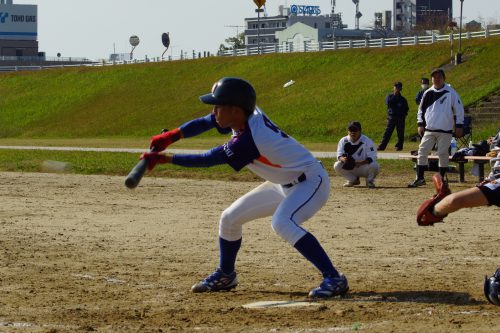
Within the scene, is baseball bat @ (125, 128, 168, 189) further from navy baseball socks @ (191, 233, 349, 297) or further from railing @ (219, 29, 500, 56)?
railing @ (219, 29, 500, 56)

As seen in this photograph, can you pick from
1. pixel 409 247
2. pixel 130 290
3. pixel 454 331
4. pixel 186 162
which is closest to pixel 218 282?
pixel 130 290

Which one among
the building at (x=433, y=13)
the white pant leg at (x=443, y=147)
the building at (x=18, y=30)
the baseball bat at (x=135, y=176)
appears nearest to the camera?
the baseball bat at (x=135, y=176)

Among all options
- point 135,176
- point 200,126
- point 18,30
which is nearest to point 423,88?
point 200,126

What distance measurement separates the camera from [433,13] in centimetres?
13912

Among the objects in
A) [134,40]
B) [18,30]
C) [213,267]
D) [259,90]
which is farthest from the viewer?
[18,30]

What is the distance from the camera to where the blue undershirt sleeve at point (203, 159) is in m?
7.59

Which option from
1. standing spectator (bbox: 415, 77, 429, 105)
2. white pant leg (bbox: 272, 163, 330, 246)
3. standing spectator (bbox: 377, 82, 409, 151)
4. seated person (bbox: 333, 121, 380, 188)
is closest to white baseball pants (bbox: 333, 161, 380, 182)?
seated person (bbox: 333, 121, 380, 188)

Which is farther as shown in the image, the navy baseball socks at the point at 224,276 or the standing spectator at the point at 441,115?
the standing spectator at the point at 441,115

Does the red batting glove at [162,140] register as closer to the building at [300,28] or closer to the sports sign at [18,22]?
the building at [300,28]

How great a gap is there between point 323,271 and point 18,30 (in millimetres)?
131676

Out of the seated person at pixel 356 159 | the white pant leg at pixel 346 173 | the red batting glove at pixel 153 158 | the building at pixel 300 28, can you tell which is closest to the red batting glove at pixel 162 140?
the red batting glove at pixel 153 158

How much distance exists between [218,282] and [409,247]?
3.11 m

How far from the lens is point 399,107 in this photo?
31.1 metres

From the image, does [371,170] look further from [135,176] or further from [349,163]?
[135,176]
